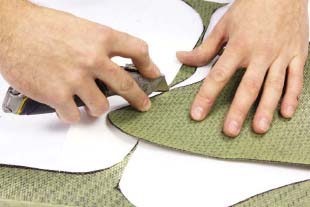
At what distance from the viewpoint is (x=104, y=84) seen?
706 mm

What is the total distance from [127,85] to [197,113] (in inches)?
5.0

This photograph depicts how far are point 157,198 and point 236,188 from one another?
0.37 feet

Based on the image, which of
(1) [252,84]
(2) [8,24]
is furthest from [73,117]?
(1) [252,84]

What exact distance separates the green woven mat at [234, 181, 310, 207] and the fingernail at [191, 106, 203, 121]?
0.51 ft

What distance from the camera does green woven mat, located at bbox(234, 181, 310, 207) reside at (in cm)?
65

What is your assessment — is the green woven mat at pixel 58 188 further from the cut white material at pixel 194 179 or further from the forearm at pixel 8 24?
the forearm at pixel 8 24

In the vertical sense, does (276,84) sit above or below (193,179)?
above

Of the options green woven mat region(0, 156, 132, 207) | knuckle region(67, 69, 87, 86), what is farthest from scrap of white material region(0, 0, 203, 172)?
knuckle region(67, 69, 87, 86)

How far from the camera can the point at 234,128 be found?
0.72 meters

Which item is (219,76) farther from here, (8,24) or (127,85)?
(8,24)

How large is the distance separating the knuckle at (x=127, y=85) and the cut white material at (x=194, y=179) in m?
0.11

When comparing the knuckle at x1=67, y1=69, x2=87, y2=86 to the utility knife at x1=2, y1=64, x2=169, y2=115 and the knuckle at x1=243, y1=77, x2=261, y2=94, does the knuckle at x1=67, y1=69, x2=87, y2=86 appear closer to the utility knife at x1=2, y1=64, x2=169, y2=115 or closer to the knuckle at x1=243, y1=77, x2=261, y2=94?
the utility knife at x1=2, y1=64, x2=169, y2=115

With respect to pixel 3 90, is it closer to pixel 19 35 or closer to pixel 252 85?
pixel 19 35

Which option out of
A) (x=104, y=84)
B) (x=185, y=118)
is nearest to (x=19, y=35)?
(x=104, y=84)
